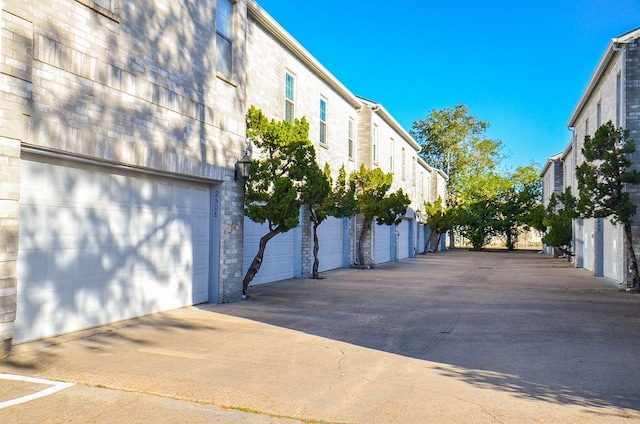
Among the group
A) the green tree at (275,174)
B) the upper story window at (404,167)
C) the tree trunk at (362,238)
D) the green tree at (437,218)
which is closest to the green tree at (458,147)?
the green tree at (437,218)

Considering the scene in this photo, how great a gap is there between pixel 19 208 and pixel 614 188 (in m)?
13.7

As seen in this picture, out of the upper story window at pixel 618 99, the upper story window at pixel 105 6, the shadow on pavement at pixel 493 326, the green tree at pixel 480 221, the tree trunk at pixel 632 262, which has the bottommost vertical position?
the shadow on pavement at pixel 493 326

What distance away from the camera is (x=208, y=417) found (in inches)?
171

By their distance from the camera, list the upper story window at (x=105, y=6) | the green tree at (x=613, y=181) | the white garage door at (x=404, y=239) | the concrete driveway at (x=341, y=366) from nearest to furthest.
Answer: the concrete driveway at (x=341, y=366) → the upper story window at (x=105, y=6) → the green tree at (x=613, y=181) → the white garage door at (x=404, y=239)

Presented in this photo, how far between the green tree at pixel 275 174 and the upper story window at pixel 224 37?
49.2 inches

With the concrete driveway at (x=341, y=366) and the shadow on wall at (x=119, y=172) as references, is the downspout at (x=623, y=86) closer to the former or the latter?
the concrete driveway at (x=341, y=366)

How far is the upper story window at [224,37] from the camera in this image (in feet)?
35.0

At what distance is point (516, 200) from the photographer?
4494 cm

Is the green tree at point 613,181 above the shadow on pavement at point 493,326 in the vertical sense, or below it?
above

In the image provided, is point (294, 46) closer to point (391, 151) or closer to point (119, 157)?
point (119, 157)

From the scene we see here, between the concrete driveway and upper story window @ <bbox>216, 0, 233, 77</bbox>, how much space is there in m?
4.85

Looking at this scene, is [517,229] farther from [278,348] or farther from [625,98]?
[278,348]

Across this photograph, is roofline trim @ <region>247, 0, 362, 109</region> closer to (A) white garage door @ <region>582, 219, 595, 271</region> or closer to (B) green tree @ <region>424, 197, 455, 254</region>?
(A) white garage door @ <region>582, 219, 595, 271</region>

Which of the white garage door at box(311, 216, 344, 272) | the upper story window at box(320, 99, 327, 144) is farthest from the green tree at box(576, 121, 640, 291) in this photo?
the white garage door at box(311, 216, 344, 272)
